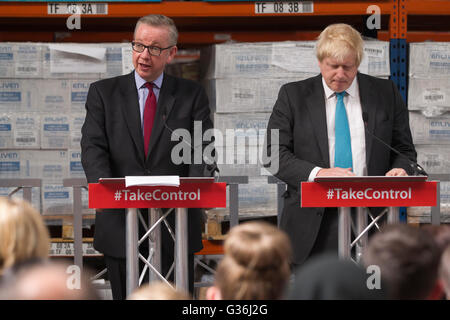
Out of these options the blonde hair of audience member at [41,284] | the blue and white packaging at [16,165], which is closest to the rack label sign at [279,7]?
the blue and white packaging at [16,165]

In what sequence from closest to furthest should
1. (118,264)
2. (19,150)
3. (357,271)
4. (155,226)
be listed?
(357,271) → (155,226) → (118,264) → (19,150)

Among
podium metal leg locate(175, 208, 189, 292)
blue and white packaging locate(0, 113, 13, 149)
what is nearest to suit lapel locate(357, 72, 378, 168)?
podium metal leg locate(175, 208, 189, 292)

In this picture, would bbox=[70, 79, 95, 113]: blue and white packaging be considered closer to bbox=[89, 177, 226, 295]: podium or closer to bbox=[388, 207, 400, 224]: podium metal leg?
bbox=[89, 177, 226, 295]: podium

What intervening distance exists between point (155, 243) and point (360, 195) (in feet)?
3.36

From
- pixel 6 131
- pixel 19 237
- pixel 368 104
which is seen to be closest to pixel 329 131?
pixel 368 104

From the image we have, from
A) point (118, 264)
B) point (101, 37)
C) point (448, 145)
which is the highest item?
point (101, 37)

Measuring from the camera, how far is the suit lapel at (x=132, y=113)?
3.75 m

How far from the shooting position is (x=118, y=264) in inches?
147

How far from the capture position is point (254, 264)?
1910 mm

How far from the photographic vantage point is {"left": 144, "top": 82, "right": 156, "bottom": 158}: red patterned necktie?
3.79 metres

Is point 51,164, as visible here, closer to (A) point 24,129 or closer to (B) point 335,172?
(A) point 24,129

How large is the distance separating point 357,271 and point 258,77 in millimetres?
3566
